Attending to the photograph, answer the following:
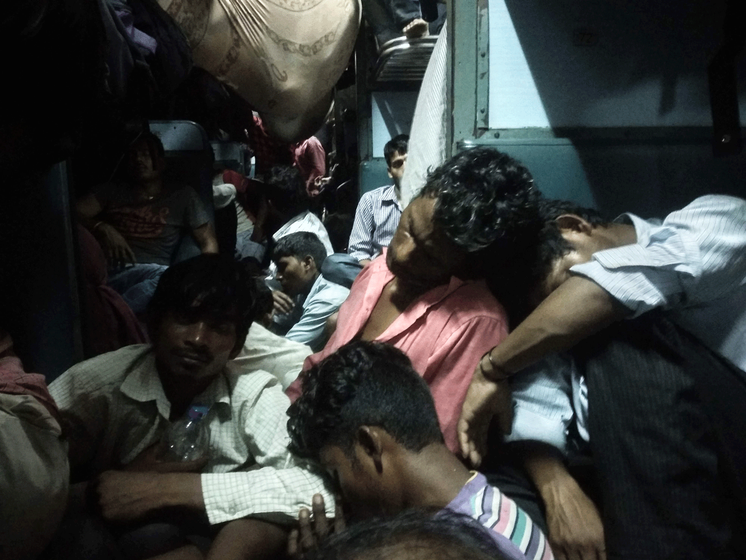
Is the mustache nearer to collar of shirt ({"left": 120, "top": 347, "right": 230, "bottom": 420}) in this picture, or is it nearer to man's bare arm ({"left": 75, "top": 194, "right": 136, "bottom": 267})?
collar of shirt ({"left": 120, "top": 347, "right": 230, "bottom": 420})

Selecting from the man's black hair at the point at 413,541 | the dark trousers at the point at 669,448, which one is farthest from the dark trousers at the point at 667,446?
the man's black hair at the point at 413,541

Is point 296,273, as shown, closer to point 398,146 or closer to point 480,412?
point 398,146

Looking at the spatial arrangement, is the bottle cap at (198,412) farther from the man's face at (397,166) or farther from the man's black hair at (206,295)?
the man's face at (397,166)

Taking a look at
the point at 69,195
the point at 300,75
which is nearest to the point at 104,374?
the point at 69,195

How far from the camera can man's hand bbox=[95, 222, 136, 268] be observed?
1923mm

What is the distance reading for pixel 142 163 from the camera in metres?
1.98

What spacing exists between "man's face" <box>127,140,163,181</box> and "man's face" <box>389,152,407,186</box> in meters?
1.22

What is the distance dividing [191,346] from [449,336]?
18.3 inches

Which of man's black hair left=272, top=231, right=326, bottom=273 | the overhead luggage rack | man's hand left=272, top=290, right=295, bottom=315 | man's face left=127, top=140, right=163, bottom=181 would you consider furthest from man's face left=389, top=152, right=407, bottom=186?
man's face left=127, top=140, right=163, bottom=181

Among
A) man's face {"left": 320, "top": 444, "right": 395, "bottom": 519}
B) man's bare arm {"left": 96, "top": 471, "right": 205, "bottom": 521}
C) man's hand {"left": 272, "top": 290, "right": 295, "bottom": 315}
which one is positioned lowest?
man's hand {"left": 272, "top": 290, "right": 295, "bottom": 315}

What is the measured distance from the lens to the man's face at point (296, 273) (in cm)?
254

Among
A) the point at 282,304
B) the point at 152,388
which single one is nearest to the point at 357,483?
the point at 152,388

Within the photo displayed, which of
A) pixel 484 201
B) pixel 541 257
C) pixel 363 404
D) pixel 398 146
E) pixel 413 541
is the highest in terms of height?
pixel 398 146

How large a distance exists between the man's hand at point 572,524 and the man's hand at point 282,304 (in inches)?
63.4
